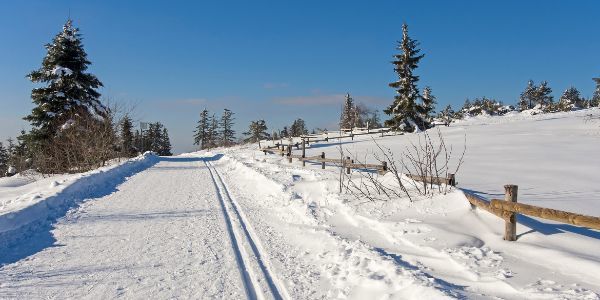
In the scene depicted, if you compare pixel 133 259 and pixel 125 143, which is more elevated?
pixel 125 143

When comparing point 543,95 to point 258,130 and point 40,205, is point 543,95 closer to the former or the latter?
point 258,130

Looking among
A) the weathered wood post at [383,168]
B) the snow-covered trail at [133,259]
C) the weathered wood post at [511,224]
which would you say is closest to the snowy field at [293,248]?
the snow-covered trail at [133,259]

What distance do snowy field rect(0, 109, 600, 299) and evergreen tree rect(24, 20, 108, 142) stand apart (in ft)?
55.5

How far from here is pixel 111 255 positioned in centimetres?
611

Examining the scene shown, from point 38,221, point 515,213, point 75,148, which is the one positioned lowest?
point 38,221

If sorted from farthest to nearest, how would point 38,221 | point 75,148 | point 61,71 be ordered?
point 61,71
point 75,148
point 38,221

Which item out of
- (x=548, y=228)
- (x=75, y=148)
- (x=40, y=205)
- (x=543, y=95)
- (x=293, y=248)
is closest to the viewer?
(x=548, y=228)

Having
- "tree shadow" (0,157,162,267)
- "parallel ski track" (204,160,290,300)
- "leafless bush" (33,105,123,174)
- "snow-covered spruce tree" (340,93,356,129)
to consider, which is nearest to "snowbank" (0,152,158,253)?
"tree shadow" (0,157,162,267)

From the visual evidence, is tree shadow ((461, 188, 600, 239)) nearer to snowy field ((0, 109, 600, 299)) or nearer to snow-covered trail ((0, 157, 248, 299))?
snowy field ((0, 109, 600, 299))

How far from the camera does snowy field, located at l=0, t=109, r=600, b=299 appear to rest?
15.3ft

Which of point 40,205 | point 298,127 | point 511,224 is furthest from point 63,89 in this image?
point 298,127

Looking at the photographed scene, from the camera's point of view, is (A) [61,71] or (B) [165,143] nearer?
(A) [61,71]

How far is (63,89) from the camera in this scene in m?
26.5

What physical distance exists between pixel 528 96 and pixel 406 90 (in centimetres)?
6661
